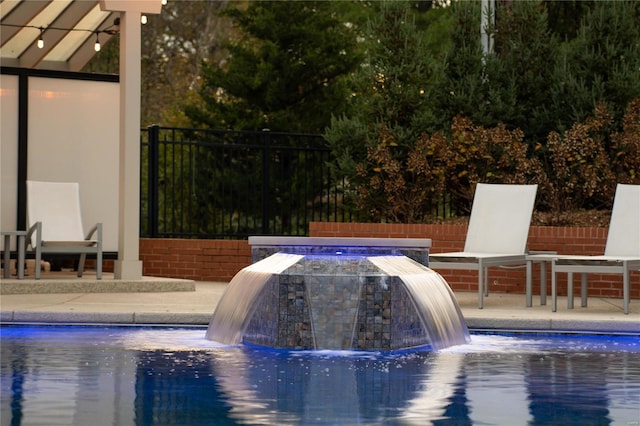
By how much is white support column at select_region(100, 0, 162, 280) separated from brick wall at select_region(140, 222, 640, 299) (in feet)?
6.30

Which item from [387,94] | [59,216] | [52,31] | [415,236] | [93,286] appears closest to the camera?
[93,286]

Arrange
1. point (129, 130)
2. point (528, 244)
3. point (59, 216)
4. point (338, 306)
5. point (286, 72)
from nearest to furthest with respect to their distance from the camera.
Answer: point (338, 306) < point (129, 130) < point (528, 244) < point (59, 216) < point (286, 72)

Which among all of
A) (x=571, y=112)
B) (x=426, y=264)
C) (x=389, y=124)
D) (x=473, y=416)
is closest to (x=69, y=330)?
(x=426, y=264)

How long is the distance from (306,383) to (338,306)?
71.6 inches

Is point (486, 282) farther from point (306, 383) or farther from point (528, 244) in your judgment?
point (306, 383)

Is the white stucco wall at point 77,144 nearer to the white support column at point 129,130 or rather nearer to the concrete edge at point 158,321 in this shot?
the white support column at point 129,130

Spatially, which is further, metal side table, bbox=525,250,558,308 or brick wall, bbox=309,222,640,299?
brick wall, bbox=309,222,640,299

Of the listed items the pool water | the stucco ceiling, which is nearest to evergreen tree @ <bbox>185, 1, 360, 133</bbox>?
the stucco ceiling

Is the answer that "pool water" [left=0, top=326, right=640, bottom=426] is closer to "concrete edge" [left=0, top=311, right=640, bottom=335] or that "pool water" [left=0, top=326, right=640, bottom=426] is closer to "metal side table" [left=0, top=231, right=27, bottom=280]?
"concrete edge" [left=0, top=311, right=640, bottom=335]

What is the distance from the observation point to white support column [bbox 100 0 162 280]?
1333 centimetres

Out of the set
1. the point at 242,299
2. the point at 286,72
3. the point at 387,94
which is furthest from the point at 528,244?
the point at 286,72

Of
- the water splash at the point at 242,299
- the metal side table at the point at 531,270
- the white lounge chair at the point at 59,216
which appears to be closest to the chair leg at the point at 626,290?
the metal side table at the point at 531,270

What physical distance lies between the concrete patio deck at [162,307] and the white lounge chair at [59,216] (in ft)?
1.25

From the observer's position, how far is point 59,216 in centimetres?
1407
